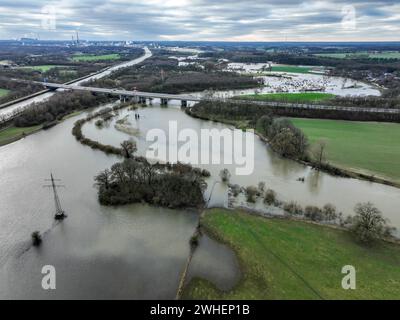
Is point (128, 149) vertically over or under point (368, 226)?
over

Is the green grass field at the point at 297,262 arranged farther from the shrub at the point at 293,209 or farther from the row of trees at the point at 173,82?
the row of trees at the point at 173,82

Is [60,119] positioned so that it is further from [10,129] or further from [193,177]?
[193,177]

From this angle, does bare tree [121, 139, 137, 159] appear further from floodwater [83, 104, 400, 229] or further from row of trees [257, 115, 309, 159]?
row of trees [257, 115, 309, 159]

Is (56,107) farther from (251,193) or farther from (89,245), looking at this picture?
(251,193)

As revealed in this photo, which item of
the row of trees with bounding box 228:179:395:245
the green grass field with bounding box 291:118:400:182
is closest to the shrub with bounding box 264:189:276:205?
the row of trees with bounding box 228:179:395:245

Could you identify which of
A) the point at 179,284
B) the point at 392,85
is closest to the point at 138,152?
the point at 179,284

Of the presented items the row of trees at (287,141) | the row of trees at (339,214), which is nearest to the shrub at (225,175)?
the row of trees at (339,214)

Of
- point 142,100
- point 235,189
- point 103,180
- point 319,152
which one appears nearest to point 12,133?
point 103,180
